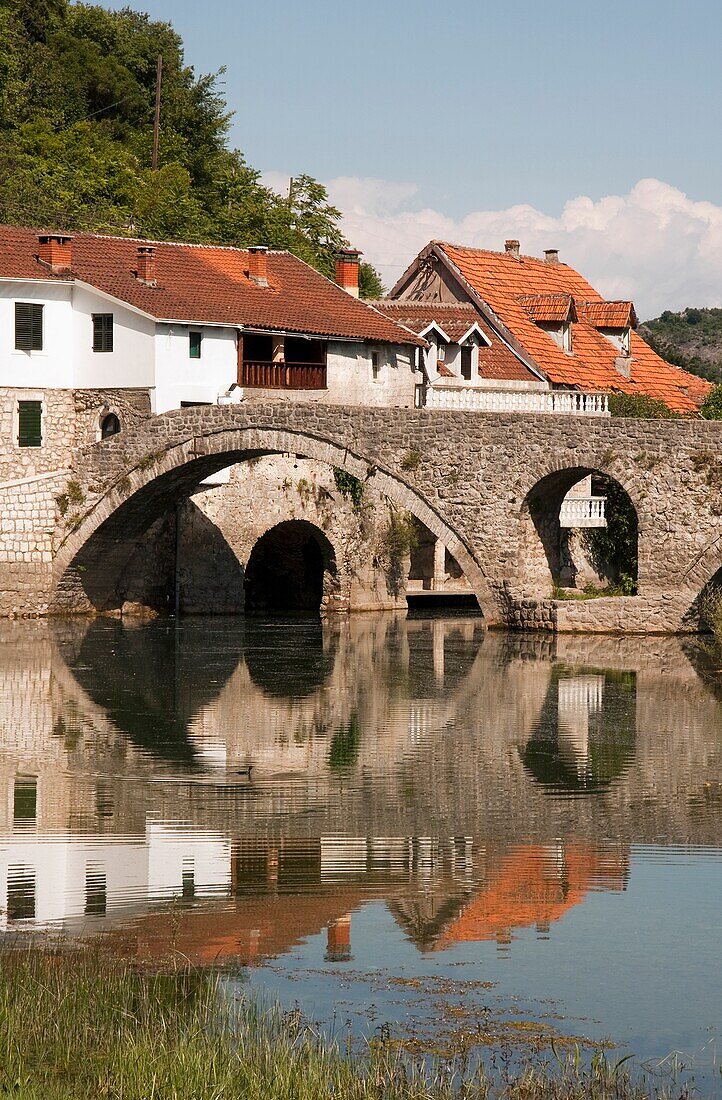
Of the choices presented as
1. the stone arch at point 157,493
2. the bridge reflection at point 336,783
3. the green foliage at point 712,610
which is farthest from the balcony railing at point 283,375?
the green foliage at point 712,610

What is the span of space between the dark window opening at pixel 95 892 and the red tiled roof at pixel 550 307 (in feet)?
107

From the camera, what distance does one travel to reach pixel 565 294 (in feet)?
145

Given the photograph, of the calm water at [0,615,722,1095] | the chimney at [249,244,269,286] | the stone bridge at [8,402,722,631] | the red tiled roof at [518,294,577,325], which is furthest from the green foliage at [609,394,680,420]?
the calm water at [0,615,722,1095]

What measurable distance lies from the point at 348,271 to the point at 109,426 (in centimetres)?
979

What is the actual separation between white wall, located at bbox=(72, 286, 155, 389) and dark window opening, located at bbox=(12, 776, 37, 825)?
1726cm

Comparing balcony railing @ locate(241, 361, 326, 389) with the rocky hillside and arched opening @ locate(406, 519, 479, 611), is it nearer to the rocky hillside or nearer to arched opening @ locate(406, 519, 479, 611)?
arched opening @ locate(406, 519, 479, 611)

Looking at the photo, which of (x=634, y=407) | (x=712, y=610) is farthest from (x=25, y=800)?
(x=634, y=407)

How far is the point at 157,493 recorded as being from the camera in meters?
33.6

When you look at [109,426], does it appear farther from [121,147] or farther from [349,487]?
[121,147]

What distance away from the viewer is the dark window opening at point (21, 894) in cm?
1132

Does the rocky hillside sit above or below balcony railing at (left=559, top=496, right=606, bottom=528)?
above

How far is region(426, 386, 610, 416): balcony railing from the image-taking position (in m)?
34.5

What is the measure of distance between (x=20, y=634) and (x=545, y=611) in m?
9.49

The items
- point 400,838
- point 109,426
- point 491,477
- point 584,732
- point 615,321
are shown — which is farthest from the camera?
point 615,321
